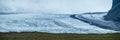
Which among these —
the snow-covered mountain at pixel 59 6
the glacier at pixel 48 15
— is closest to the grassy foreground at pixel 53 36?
the glacier at pixel 48 15

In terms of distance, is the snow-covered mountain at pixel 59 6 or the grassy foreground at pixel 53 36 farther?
the snow-covered mountain at pixel 59 6

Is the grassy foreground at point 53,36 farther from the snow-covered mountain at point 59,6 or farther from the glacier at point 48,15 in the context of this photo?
the snow-covered mountain at point 59,6

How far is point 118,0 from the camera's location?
75.2 inches

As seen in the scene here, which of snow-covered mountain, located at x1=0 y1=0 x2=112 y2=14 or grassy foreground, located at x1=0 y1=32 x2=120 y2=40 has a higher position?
snow-covered mountain, located at x1=0 y1=0 x2=112 y2=14

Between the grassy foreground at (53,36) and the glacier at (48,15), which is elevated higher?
the glacier at (48,15)

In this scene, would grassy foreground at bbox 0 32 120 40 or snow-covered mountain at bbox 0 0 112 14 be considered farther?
snow-covered mountain at bbox 0 0 112 14

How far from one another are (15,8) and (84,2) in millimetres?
596

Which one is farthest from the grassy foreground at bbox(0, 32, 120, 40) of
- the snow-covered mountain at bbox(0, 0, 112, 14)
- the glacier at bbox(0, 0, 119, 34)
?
the snow-covered mountain at bbox(0, 0, 112, 14)

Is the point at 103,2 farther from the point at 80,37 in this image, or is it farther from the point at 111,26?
the point at 80,37

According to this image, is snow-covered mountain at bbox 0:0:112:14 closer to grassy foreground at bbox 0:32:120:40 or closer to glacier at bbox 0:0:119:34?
glacier at bbox 0:0:119:34

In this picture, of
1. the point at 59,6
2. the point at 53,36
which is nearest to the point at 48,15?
the point at 59,6

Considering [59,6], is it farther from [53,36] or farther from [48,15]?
[53,36]

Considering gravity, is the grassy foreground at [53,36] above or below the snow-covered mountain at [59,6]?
below

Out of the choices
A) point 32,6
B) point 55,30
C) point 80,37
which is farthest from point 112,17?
point 32,6
